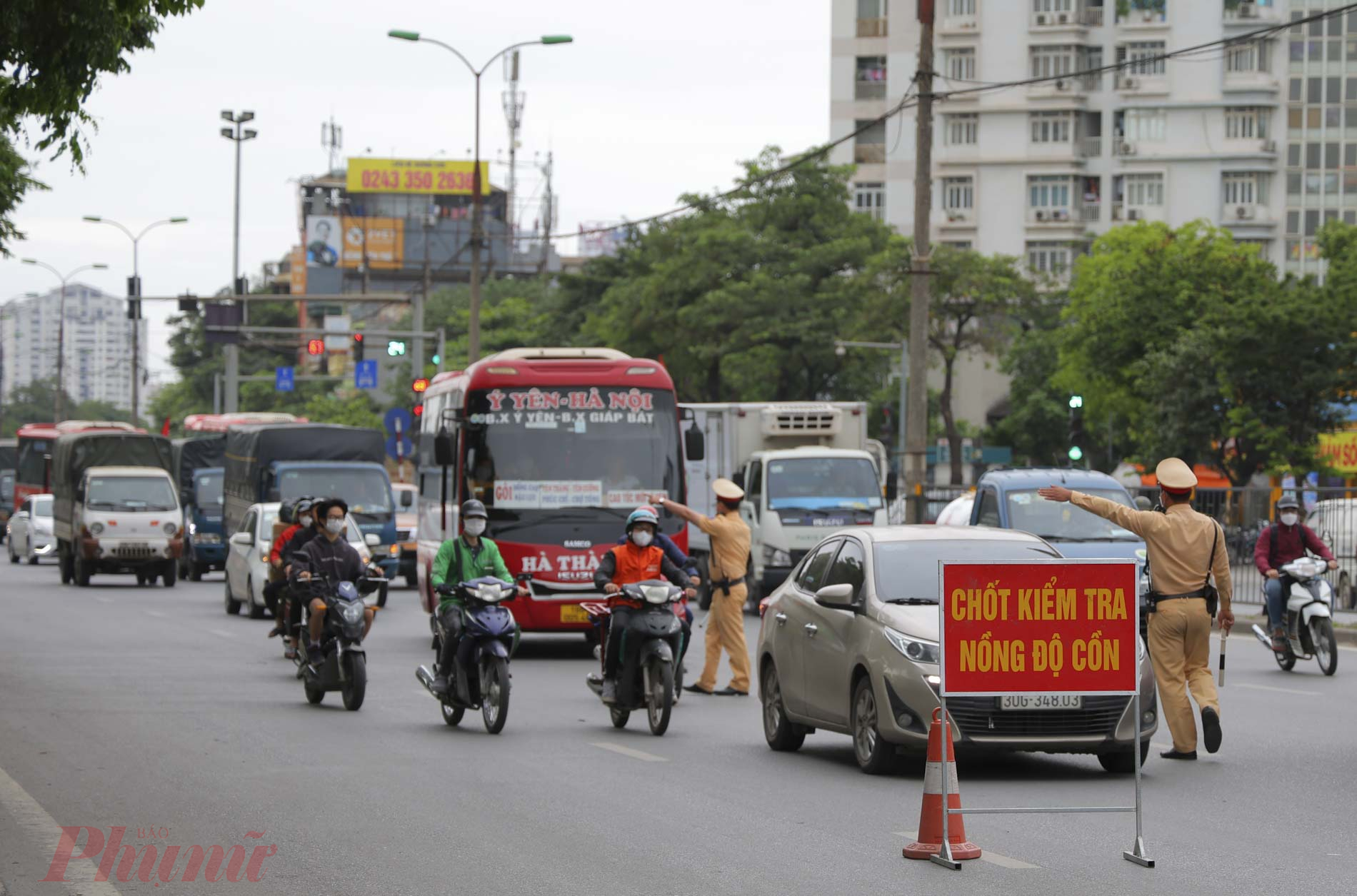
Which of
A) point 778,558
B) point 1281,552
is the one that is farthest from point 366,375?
point 1281,552

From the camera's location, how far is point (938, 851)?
342 inches

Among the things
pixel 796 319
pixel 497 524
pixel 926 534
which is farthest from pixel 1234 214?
pixel 926 534

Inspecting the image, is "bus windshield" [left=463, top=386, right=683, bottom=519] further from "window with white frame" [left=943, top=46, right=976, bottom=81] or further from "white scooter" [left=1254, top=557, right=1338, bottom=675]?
"window with white frame" [left=943, top=46, right=976, bottom=81]

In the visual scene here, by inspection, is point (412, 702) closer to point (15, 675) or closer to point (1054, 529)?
point (15, 675)

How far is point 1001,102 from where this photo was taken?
87.6 m

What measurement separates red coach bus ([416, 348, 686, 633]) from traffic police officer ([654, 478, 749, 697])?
411 cm

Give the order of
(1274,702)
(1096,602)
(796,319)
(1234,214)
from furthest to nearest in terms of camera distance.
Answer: (1234,214), (796,319), (1274,702), (1096,602)

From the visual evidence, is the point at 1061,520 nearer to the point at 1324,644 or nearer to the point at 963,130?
the point at 1324,644

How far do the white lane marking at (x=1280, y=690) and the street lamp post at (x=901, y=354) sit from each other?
1275 inches

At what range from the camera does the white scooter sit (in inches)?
752

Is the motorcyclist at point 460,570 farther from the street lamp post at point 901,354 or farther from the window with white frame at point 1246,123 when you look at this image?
the window with white frame at point 1246,123

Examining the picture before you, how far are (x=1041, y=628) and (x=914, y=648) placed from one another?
8.37 feet

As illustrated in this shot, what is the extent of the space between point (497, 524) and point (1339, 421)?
1507 inches

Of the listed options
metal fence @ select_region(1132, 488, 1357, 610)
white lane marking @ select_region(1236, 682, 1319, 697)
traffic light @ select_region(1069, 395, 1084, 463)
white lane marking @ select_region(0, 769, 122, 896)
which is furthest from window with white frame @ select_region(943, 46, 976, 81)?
white lane marking @ select_region(0, 769, 122, 896)
